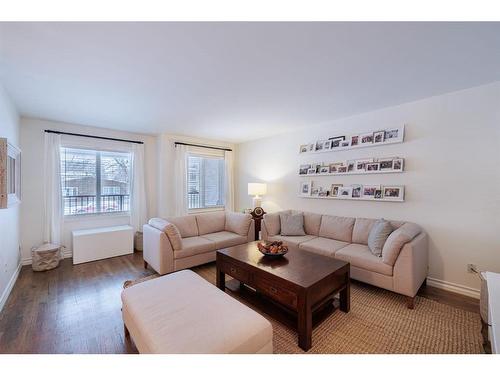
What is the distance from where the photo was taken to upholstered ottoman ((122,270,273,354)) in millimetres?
1103

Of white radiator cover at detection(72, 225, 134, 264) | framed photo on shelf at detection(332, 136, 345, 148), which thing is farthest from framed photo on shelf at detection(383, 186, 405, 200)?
white radiator cover at detection(72, 225, 134, 264)

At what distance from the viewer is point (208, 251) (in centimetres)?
311

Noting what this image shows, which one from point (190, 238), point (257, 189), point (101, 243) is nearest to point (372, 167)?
point (257, 189)

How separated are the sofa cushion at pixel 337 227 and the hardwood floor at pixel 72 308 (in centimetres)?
103

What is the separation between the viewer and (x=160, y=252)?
271 cm

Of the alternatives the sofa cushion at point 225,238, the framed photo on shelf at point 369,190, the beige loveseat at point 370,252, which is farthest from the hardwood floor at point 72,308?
the framed photo on shelf at point 369,190

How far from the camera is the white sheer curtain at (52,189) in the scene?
11.1 feet

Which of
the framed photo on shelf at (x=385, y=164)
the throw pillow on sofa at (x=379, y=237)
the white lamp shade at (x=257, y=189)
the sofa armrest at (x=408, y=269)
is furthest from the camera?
the white lamp shade at (x=257, y=189)

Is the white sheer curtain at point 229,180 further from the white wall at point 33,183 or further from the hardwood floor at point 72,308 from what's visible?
the white wall at point 33,183

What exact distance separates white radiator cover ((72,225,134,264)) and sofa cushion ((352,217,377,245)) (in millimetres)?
3728

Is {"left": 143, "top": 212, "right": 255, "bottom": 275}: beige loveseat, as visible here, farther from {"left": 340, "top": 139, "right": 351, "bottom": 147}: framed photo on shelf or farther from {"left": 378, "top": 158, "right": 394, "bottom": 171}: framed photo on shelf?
{"left": 378, "top": 158, "right": 394, "bottom": 171}: framed photo on shelf

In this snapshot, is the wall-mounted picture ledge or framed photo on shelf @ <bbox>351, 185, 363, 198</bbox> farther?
framed photo on shelf @ <bbox>351, 185, 363, 198</bbox>

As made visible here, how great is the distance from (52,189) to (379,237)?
483cm
